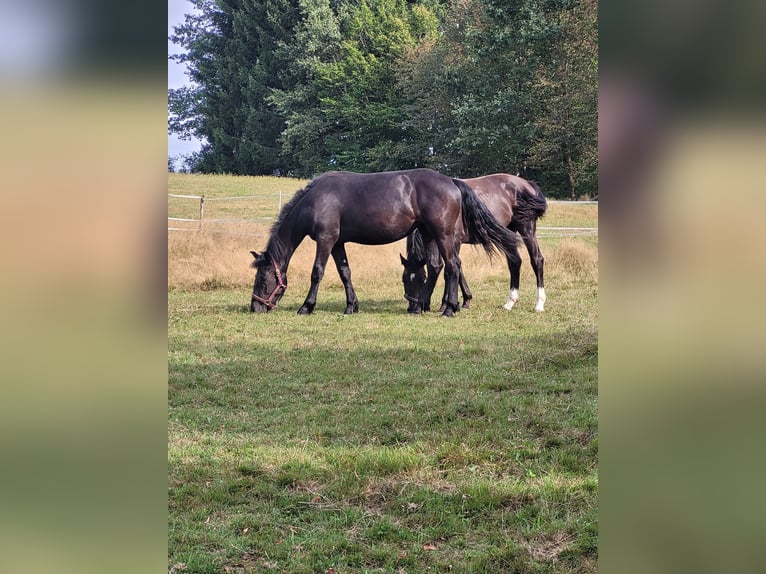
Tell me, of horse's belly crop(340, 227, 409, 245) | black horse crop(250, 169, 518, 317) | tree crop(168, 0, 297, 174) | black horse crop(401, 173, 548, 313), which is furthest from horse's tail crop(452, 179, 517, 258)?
tree crop(168, 0, 297, 174)

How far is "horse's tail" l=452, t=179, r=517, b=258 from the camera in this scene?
8547 millimetres

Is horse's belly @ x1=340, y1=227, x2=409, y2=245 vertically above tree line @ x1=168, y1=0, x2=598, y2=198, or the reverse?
tree line @ x1=168, y1=0, x2=598, y2=198

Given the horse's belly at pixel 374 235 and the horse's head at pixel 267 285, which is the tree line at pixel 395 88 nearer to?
the horse's belly at pixel 374 235

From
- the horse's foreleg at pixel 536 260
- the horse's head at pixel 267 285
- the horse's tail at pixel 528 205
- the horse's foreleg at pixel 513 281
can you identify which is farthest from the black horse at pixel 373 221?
the horse's tail at pixel 528 205

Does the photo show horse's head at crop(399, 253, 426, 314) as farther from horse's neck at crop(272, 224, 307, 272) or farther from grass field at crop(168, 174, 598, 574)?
horse's neck at crop(272, 224, 307, 272)

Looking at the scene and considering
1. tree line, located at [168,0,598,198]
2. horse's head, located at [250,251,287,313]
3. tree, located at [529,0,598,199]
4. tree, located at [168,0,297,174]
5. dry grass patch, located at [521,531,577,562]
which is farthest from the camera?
tree, located at [168,0,297,174]

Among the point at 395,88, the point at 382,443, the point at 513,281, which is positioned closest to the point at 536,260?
the point at 513,281

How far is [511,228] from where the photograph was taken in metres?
9.72

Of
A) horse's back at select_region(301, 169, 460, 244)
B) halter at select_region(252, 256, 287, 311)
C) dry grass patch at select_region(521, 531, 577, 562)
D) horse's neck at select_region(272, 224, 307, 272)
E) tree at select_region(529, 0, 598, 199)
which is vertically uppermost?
tree at select_region(529, 0, 598, 199)

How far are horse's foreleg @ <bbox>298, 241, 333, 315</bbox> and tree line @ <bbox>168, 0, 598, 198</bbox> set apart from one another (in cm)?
1677
